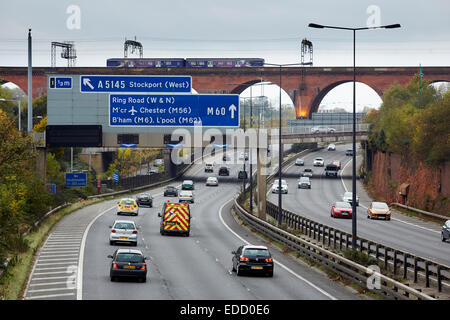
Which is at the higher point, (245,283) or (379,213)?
(245,283)

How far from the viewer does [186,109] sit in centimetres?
5578

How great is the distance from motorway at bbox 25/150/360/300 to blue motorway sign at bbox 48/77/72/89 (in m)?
10.0

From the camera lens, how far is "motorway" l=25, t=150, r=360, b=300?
28.7 meters

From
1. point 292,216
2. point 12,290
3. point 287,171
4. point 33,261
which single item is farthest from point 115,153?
point 12,290

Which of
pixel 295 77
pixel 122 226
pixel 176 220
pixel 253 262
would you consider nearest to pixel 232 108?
pixel 176 220

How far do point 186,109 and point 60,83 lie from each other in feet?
31.0

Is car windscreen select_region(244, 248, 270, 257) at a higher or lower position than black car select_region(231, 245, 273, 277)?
higher

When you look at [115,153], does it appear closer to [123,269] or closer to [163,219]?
[163,219]

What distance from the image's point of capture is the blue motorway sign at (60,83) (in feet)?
189

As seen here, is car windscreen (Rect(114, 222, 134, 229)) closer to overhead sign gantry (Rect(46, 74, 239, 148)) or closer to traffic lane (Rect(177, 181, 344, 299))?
traffic lane (Rect(177, 181, 344, 299))

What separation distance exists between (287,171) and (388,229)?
72.5m

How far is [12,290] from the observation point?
28.3 metres

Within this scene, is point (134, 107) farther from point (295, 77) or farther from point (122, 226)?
point (295, 77)

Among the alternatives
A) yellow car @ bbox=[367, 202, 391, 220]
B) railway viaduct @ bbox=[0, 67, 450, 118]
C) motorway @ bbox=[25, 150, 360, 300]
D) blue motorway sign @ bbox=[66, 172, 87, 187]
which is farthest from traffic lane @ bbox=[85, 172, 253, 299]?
railway viaduct @ bbox=[0, 67, 450, 118]
